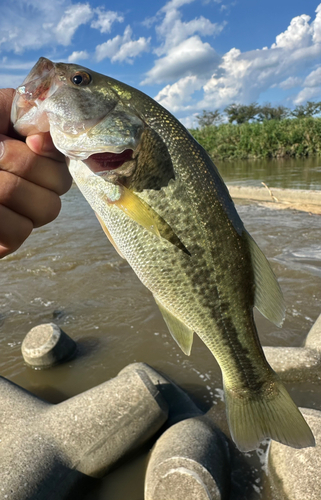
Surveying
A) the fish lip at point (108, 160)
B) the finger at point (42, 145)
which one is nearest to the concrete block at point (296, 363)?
the fish lip at point (108, 160)

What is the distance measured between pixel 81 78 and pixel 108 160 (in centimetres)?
47

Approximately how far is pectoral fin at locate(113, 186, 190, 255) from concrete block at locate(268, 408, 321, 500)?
2.24 metres

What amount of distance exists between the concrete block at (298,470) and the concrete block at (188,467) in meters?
0.42

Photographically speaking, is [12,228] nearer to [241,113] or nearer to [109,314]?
[109,314]

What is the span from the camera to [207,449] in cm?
277

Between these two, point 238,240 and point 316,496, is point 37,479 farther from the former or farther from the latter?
point 238,240

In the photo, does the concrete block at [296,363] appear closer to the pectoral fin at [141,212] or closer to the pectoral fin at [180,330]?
the pectoral fin at [180,330]

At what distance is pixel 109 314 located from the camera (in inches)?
247

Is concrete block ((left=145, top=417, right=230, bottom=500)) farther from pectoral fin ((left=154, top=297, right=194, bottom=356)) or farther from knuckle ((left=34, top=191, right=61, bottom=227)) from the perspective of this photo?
knuckle ((left=34, top=191, right=61, bottom=227))

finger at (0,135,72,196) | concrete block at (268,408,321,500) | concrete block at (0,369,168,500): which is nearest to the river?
concrete block at (0,369,168,500)

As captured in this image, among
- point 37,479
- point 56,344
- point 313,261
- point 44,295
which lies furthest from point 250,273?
point 313,261

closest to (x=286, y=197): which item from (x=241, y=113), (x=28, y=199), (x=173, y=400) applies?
(x=173, y=400)

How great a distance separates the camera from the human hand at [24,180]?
1.74 meters

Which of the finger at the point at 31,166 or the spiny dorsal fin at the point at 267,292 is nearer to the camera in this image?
the finger at the point at 31,166
